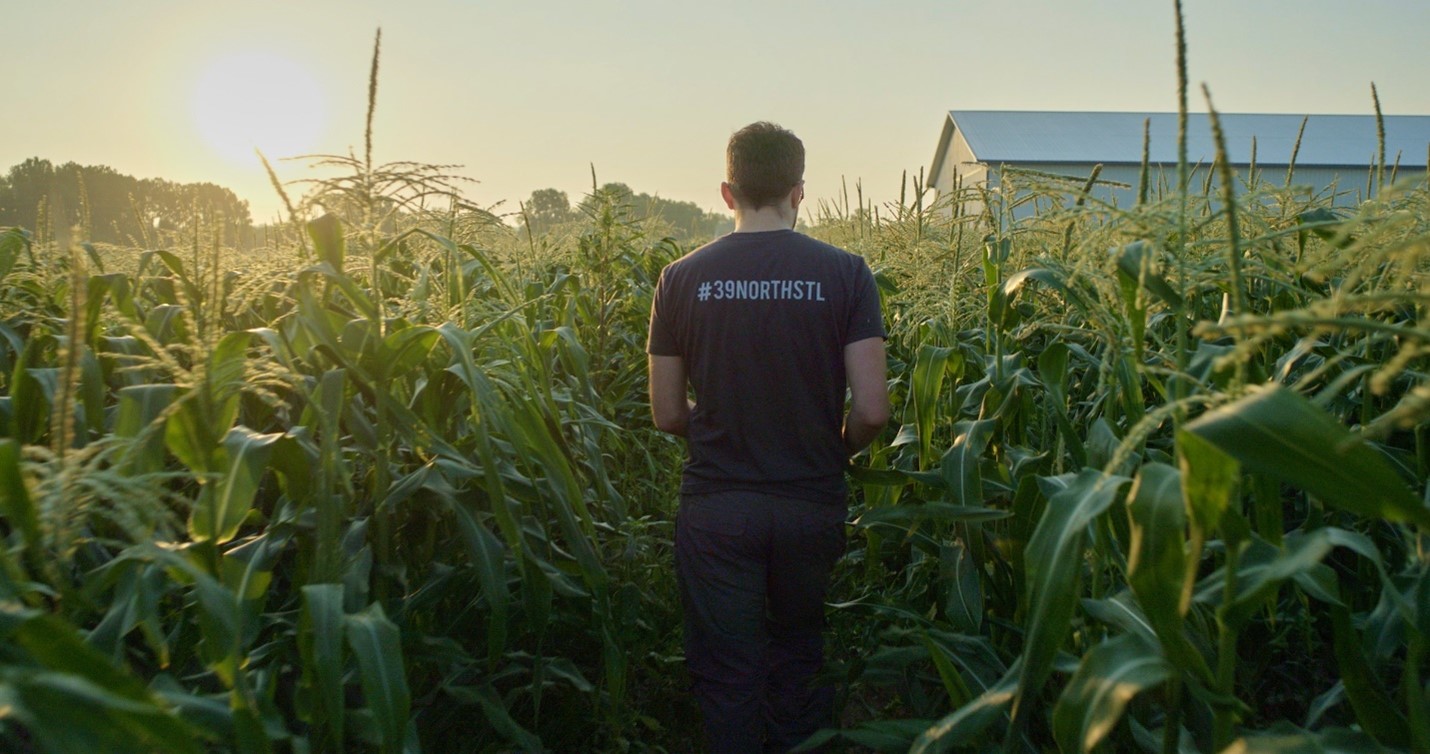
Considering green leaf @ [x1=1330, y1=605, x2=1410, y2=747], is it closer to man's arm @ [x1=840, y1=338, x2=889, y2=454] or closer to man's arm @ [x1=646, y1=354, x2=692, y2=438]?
man's arm @ [x1=840, y1=338, x2=889, y2=454]

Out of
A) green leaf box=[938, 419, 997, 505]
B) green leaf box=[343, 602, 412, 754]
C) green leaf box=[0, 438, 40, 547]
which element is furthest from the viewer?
green leaf box=[938, 419, 997, 505]

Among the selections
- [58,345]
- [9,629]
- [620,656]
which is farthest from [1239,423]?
[58,345]

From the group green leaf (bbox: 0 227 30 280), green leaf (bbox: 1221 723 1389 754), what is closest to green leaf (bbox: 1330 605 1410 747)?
green leaf (bbox: 1221 723 1389 754)

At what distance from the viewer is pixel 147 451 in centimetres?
191

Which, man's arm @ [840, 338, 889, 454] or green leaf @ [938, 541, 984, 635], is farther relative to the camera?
man's arm @ [840, 338, 889, 454]

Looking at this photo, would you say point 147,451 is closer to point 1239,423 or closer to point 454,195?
point 454,195

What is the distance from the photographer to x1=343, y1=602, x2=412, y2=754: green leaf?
A: 1.85m

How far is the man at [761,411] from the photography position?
2.97m

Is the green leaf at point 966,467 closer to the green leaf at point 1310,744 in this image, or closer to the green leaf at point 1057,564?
the green leaf at point 1057,564

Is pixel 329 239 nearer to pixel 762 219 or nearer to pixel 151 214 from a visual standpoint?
pixel 762 219

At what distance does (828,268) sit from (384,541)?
4.90ft

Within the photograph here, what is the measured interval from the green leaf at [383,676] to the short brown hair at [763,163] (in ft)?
5.50

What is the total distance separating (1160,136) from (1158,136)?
121 millimetres

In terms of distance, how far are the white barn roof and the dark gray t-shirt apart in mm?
33304
